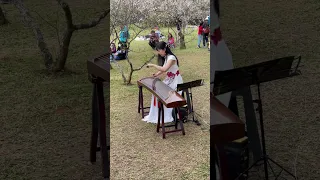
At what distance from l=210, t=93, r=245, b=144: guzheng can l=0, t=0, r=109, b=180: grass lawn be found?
3.64 feet

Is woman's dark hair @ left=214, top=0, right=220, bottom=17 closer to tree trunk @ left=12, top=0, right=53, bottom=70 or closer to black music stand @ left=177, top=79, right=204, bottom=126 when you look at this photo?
black music stand @ left=177, top=79, right=204, bottom=126

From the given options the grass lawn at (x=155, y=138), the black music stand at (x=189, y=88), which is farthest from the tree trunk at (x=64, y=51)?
the black music stand at (x=189, y=88)

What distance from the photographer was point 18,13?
2871 mm

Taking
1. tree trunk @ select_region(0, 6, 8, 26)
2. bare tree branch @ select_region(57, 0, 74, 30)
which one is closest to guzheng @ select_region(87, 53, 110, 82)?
bare tree branch @ select_region(57, 0, 74, 30)

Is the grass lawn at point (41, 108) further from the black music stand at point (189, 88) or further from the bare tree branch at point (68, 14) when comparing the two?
the black music stand at point (189, 88)

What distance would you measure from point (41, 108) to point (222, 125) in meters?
2.05

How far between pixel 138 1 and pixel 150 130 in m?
0.54

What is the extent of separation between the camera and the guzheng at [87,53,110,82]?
1697 millimetres

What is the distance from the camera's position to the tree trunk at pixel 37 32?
2.71 m

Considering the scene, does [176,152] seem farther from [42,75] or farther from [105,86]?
[42,75]

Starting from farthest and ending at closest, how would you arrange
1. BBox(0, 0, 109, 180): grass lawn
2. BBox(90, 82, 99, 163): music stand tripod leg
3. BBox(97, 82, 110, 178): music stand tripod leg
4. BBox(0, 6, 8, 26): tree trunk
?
BBox(0, 6, 8, 26): tree trunk
BBox(0, 0, 109, 180): grass lawn
BBox(90, 82, 99, 163): music stand tripod leg
BBox(97, 82, 110, 178): music stand tripod leg

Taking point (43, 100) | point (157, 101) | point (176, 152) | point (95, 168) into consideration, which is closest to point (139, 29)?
point (157, 101)

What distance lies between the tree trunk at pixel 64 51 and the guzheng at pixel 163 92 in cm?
77

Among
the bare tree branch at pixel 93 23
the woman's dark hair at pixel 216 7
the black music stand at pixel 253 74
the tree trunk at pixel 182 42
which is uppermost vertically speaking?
the woman's dark hair at pixel 216 7
